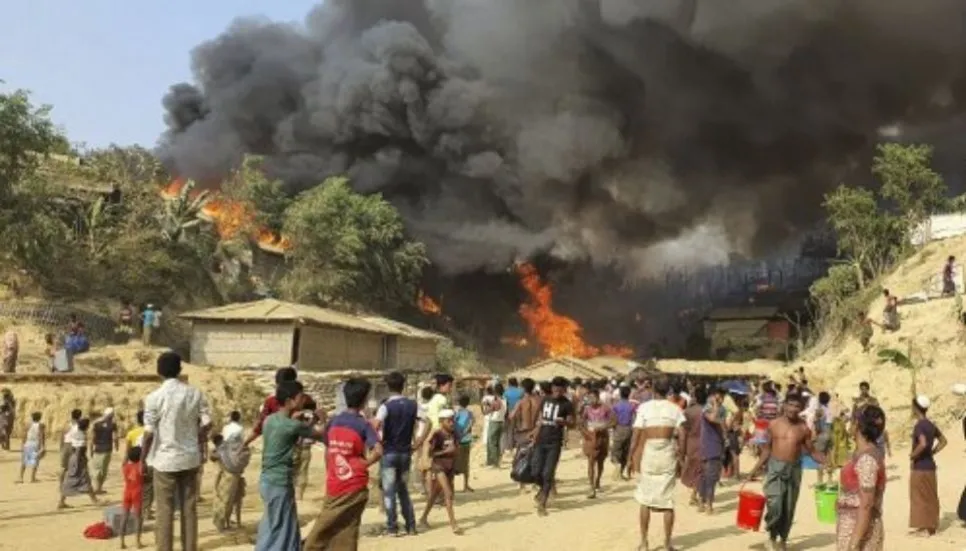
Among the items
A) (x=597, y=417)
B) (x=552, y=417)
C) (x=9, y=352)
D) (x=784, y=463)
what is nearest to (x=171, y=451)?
(x=552, y=417)

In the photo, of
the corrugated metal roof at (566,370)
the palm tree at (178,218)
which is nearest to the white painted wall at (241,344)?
the corrugated metal roof at (566,370)

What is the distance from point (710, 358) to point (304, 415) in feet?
153

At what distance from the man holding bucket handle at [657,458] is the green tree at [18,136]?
80.6 feet

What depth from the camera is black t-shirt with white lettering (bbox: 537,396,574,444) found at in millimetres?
9531

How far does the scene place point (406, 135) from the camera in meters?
51.2

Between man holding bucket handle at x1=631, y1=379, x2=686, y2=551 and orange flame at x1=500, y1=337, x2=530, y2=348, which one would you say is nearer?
man holding bucket handle at x1=631, y1=379, x2=686, y2=551

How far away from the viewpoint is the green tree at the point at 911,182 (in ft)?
114

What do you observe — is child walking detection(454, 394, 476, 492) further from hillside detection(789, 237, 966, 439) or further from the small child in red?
hillside detection(789, 237, 966, 439)

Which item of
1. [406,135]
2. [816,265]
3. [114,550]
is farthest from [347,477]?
[816,265]

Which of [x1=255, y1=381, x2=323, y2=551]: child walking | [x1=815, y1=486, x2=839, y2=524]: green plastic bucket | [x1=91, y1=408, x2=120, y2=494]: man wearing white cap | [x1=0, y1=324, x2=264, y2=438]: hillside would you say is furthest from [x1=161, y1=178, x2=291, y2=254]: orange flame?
[x1=255, y1=381, x2=323, y2=551]: child walking

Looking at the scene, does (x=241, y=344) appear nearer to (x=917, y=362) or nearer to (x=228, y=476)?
(x=228, y=476)

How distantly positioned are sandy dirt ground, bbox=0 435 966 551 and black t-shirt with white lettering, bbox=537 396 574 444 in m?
0.95

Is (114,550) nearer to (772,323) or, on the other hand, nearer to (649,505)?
(649,505)

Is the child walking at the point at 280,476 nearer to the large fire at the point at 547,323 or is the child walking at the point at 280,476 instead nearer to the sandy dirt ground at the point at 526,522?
the sandy dirt ground at the point at 526,522
